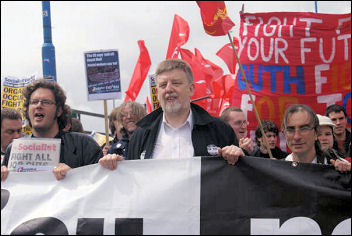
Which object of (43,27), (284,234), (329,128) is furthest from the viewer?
(43,27)

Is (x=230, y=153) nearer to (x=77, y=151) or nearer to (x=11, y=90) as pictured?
(x=77, y=151)

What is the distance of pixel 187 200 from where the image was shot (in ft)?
10.6

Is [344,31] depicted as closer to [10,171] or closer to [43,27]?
[10,171]

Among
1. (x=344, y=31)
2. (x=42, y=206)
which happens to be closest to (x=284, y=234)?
(x=42, y=206)

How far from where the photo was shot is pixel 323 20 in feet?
19.3

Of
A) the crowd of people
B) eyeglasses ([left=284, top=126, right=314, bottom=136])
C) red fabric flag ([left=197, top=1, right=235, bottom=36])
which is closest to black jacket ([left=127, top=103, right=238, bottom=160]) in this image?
the crowd of people

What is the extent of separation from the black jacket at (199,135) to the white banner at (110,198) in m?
0.14

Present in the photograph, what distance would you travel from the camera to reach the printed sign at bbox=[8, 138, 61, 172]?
331 centimetres

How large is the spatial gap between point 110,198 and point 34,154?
1.99 feet

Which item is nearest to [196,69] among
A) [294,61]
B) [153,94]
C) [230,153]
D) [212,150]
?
[153,94]

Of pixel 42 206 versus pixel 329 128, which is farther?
pixel 329 128

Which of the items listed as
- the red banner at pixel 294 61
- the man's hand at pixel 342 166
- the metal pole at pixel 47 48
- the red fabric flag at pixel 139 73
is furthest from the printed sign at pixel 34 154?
the metal pole at pixel 47 48

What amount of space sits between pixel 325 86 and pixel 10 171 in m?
3.84

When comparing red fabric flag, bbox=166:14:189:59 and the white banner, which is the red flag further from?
the white banner
